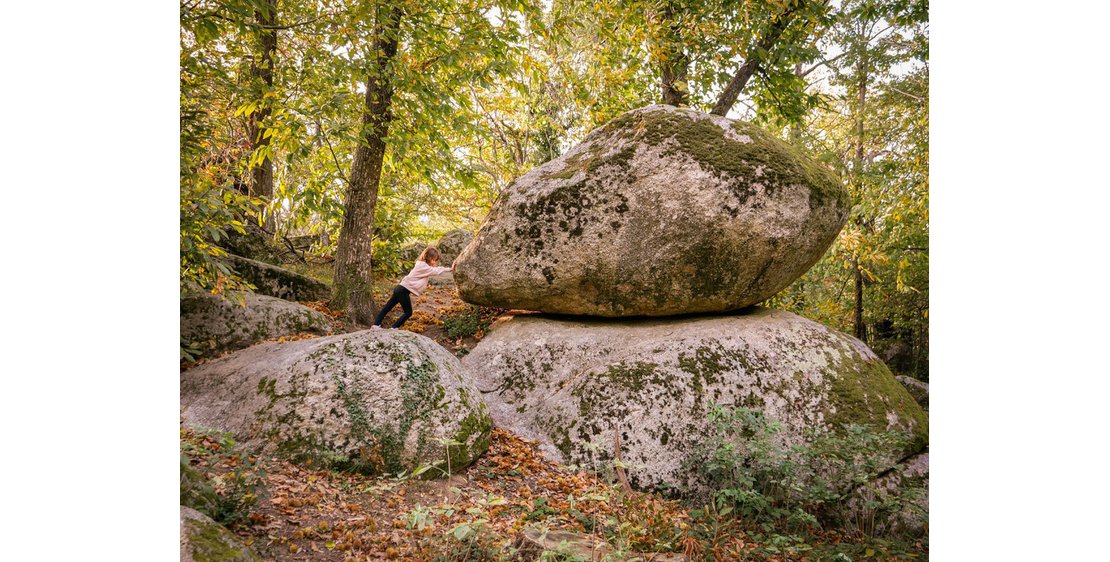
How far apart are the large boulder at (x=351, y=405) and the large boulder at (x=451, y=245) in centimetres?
804

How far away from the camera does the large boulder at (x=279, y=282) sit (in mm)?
7887

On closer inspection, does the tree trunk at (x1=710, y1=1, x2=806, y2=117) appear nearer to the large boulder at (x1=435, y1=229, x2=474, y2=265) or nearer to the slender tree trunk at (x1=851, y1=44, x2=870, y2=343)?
the slender tree trunk at (x1=851, y1=44, x2=870, y2=343)

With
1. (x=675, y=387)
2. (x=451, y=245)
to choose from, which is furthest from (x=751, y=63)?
(x=451, y=245)

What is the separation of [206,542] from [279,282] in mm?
6197

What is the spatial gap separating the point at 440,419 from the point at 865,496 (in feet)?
13.5

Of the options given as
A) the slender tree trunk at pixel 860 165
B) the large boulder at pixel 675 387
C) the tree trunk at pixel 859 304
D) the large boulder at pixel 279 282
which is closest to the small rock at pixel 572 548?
the large boulder at pixel 675 387

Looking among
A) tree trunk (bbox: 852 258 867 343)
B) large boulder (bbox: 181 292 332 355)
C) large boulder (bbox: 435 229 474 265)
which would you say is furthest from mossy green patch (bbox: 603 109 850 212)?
large boulder (bbox: 435 229 474 265)

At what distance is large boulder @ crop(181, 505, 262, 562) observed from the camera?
262cm

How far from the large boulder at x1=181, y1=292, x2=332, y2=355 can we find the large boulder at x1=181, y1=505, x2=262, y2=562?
3497 mm

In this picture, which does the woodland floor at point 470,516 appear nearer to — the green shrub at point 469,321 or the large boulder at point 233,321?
the large boulder at point 233,321

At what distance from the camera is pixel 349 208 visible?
818 centimetres

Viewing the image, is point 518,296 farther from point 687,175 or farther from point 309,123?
point 309,123

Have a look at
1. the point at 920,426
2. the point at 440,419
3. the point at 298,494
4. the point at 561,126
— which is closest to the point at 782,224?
the point at 920,426

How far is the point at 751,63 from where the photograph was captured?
375 inches
